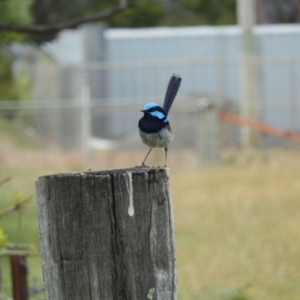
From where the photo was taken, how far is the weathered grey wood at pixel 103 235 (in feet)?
8.02

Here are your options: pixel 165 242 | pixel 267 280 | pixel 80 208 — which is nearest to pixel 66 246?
pixel 80 208

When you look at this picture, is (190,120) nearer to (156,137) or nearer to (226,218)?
(226,218)

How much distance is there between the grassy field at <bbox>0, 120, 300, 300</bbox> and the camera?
850cm

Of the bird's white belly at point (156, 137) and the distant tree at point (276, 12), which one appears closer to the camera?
the bird's white belly at point (156, 137)

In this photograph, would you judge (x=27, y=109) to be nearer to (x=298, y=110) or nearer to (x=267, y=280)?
(x=298, y=110)

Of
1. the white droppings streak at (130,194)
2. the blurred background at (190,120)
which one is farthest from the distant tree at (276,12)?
the white droppings streak at (130,194)

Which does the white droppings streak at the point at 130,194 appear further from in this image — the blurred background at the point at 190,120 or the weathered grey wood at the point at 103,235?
the blurred background at the point at 190,120

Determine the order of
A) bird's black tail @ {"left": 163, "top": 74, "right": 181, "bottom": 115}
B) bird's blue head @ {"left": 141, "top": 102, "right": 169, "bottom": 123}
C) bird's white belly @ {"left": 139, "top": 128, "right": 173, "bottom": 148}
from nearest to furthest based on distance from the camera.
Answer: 1. bird's black tail @ {"left": 163, "top": 74, "right": 181, "bottom": 115}
2. bird's blue head @ {"left": 141, "top": 102, "right": 169, "bottom": 123}
3. bird's white belly @ {"left": 139, "top": 128, "right": 173, "bottom": 148}

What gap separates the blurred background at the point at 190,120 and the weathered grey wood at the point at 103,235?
5.02 m

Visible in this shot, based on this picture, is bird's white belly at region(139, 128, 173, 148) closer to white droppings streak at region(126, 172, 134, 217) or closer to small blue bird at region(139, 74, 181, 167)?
small blue bird at region(139, 74, 181, 167)

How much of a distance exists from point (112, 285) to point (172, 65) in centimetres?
2361

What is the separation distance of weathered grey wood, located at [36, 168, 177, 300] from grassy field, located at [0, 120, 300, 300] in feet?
8.41

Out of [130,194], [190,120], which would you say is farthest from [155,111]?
[190,120]

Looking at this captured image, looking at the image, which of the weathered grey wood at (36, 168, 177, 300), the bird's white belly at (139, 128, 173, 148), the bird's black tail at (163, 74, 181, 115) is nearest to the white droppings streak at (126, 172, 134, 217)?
the weathered grey wood at (36, 168, 177, 300)
